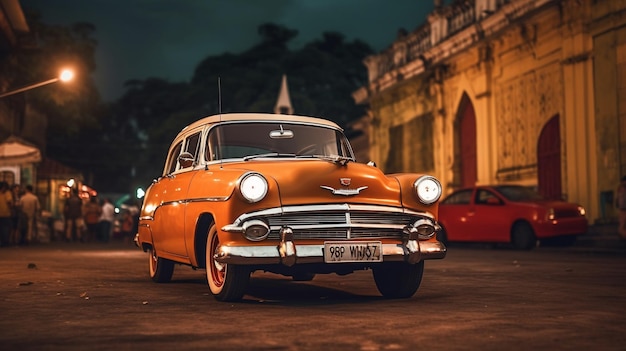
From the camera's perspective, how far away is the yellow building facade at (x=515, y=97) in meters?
21.6

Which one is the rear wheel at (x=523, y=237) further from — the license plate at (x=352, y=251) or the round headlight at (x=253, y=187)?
the round headlight at (x=253, y=187)

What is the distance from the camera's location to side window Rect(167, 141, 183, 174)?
10.5 metres

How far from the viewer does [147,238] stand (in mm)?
11156

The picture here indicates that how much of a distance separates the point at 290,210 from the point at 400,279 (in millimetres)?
1494

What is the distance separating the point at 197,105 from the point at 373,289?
5455 cm

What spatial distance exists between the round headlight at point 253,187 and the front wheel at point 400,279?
1.58m

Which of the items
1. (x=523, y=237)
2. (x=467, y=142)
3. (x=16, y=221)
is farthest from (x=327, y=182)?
(x=467, y=142)

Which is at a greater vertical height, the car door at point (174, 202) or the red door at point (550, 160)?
the red door at point (550, 160)

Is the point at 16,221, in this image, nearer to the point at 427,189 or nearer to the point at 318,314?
the point at 427,189

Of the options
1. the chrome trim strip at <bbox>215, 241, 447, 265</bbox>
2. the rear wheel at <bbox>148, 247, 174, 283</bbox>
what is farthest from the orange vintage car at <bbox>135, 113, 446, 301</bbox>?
the rear wheel at <bbox>148, 247, 174, 283</bbox>

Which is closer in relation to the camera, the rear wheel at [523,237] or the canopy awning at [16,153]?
the rear wheel at [523,237]

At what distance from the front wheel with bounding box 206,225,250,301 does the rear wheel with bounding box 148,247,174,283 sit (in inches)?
89.0

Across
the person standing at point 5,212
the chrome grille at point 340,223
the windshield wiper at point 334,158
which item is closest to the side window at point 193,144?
the windshield wiper at point 334,158

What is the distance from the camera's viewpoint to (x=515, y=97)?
85.8ft
